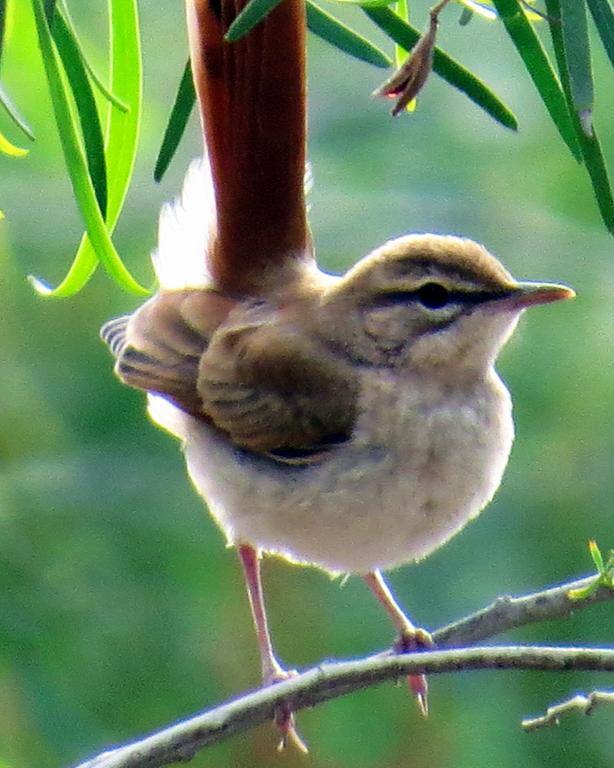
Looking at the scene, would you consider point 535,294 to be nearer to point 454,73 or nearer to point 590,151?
point 454,73

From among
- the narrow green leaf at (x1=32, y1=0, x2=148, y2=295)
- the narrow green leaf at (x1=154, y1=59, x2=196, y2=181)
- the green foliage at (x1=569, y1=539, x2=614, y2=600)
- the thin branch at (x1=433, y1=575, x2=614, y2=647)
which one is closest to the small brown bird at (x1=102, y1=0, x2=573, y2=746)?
the narrow green leaf at (x1=154, y1=59, x2=196, y2=181)

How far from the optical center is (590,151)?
127 centimetres

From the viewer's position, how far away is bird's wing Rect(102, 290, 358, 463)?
2.38 metres

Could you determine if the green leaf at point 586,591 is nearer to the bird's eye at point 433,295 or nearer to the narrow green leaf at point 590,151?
the narrow green leaf at point 590,151

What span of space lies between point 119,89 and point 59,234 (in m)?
1.49

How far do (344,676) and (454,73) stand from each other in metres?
0.59

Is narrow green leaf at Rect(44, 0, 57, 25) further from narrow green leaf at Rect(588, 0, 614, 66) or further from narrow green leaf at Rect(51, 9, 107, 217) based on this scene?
narrow green leaf at Rect(588, 0, 614, 66)

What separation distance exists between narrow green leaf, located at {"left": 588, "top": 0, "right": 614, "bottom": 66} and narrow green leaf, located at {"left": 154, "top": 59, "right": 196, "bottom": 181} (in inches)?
16.9

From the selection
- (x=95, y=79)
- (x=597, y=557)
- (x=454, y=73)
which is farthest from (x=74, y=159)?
(x=597, y=557)

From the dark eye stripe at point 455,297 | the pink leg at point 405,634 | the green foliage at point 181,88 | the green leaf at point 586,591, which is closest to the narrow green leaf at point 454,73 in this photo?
the green foliage at point 181,88

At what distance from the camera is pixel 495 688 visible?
2807 mm

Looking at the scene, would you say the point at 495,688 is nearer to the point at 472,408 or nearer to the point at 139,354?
the point at 472,408

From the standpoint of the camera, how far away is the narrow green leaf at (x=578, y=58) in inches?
47.2

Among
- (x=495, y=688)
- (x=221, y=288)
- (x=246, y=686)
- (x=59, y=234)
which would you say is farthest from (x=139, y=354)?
(x=495, y=688)
